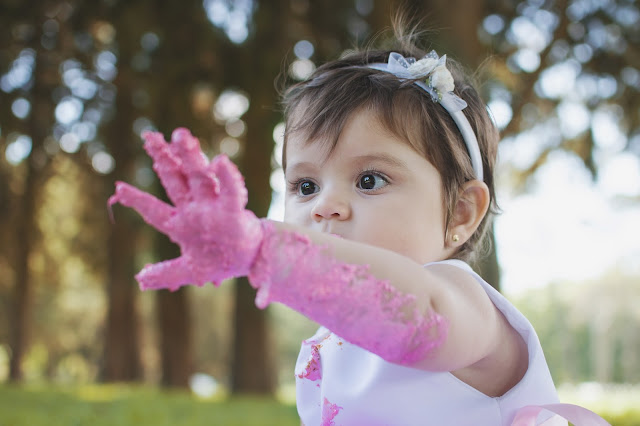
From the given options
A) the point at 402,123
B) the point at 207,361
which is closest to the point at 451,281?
the point at 402,123

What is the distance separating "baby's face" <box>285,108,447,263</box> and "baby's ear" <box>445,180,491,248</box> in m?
0.09

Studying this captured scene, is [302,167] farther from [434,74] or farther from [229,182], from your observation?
[229,182]

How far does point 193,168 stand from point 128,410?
19.7 ft

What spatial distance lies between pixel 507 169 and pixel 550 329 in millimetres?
17057

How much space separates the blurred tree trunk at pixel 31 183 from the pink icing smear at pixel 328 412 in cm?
1052

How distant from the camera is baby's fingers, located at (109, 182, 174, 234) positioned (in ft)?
3.26

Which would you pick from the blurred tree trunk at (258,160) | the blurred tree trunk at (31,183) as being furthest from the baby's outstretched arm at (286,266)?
the blurred tree trunk at (31,183)

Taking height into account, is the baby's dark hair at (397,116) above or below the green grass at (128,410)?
above

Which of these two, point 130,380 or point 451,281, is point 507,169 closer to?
point 130,380

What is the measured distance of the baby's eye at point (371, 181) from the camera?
4.89 ft

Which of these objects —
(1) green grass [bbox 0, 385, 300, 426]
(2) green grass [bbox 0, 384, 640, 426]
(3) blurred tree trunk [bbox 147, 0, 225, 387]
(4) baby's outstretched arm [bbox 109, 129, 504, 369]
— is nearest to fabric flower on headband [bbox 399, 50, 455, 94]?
(4) baby's outstretched arm [bbox 109, 129, 504, 369]

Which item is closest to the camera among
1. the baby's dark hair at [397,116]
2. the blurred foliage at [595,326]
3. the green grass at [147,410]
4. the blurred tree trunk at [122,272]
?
the baby's dark hair at [397,116]

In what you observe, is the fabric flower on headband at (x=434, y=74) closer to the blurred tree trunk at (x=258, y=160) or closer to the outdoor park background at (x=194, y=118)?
the outdoor park background at (x=194, y=118)

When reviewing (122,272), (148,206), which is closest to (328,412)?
(148,206)
